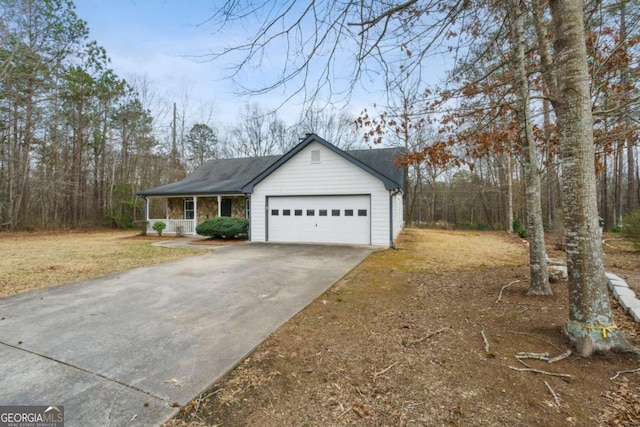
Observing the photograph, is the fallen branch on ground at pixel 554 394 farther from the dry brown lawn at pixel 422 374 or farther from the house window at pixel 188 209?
Result: the house window at pixel 188 209

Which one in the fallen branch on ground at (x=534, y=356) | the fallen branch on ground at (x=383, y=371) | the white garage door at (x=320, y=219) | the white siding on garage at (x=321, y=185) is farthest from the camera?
the white garage door at (x=320, y=219)

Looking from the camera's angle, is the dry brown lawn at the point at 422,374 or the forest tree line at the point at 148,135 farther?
the forest tree line at the point at 148,135

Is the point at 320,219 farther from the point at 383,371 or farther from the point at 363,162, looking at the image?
the point at 383,371

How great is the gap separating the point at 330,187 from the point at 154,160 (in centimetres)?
1867

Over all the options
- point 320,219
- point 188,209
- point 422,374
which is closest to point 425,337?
point 422,374

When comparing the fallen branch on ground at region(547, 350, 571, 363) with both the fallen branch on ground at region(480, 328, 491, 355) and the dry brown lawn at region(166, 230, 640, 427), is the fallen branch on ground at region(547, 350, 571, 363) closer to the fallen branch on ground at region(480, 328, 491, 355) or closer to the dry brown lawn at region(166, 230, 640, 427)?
the dry brown lawn at region(166, 230, 640, 427)

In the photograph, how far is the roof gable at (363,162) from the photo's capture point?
10773mm

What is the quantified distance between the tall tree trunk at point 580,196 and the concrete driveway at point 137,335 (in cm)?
328

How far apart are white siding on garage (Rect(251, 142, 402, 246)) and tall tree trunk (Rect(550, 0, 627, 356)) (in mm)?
7943

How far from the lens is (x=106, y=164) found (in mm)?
21078

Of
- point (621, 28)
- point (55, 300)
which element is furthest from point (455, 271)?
point (55, 300)

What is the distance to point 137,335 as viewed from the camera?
342cm

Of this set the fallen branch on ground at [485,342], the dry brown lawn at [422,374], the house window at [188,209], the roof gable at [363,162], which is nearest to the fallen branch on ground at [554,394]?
the dry brown lawn at [422,374]

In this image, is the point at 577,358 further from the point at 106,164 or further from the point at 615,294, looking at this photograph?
the point at 106,164
